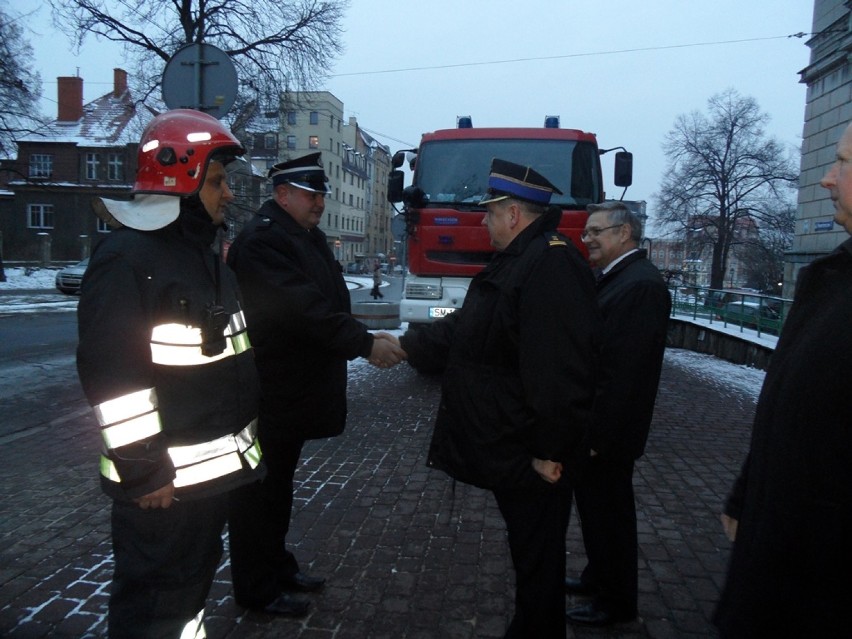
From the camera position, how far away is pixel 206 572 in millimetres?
2264

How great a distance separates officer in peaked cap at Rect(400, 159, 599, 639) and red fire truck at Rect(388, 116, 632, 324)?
570 cm

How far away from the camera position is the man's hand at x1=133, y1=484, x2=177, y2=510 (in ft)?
6.59

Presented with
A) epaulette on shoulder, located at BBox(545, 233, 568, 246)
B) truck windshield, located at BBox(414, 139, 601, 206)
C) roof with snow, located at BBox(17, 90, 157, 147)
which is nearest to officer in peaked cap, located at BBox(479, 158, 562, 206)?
epaulette on shoulder, located at BBox(545, 233, 568, 246)

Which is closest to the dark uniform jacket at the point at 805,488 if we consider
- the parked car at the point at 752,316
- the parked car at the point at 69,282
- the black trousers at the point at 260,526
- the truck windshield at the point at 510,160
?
the black trousers at the point at 260,526

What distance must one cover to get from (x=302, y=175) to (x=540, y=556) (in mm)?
2074

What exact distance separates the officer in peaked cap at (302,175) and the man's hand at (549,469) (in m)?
1.70

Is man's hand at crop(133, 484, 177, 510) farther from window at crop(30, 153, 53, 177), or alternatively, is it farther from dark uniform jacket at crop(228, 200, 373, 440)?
window at crop(30, 153, 53, 177)

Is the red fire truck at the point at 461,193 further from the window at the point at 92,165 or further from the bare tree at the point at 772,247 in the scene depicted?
the window at the point at 92,165

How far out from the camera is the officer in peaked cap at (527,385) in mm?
2406

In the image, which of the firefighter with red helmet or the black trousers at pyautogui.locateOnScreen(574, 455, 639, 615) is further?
the black trousers at pyautogui.locateOnScreen(574, 455, 639, 615)

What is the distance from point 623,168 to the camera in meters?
9.13

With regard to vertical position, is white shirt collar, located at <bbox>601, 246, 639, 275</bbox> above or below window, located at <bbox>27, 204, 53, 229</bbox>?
below

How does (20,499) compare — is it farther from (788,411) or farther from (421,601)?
(788,411)

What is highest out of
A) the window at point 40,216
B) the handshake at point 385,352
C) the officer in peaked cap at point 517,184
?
the window at point 40,216
